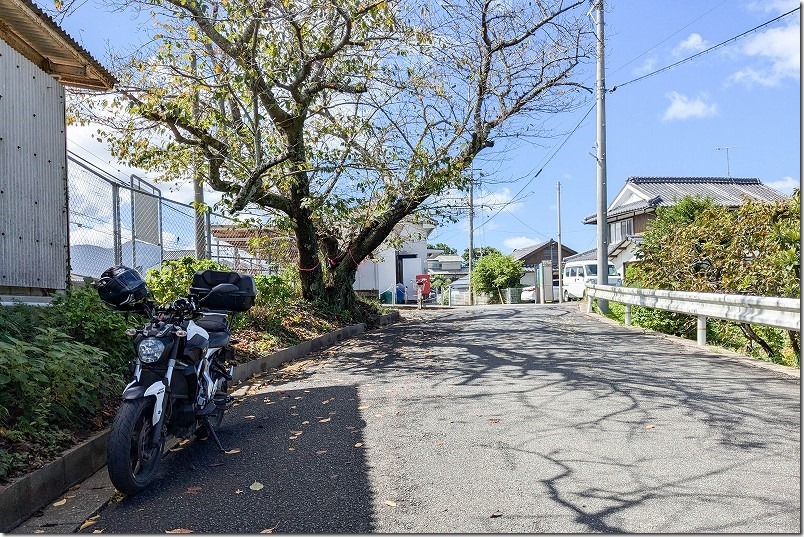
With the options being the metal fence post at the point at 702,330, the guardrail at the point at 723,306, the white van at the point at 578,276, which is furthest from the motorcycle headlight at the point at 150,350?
the white van at the point at 578,276

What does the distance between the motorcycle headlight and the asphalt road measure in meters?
0.84

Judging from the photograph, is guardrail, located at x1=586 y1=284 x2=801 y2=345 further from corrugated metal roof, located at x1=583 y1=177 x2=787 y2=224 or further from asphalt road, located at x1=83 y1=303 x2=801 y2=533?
corrugated metal roof, located at x1=583 y1=177 x2=787 y2=224

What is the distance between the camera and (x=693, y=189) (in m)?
34.3

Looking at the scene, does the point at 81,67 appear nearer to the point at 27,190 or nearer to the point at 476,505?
the point at 27,190

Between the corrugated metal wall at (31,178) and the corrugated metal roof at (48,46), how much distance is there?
239 millimetres

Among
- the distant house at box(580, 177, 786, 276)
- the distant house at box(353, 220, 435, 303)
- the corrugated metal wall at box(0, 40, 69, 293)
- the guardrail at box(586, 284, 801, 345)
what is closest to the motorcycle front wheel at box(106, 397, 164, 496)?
the corrugated metal wall at box(0, 40, 69, 293)

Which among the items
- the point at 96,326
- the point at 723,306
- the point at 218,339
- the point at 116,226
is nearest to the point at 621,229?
the point at 723,306

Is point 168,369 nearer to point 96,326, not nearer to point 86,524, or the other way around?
point 86,524

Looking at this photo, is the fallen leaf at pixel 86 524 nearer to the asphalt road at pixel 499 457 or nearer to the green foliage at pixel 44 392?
the asphalt road at pixel 499 457

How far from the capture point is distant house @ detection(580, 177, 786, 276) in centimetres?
3269

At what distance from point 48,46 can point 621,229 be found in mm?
32152

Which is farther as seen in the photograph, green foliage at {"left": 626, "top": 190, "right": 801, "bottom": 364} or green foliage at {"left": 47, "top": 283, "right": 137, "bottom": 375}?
green foliage at {"left": 626, "top": 190, "right": 801, "bottom": 364}

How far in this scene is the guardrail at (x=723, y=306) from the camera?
7242mm

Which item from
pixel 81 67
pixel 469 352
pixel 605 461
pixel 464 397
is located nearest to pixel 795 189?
pixel 469 352
